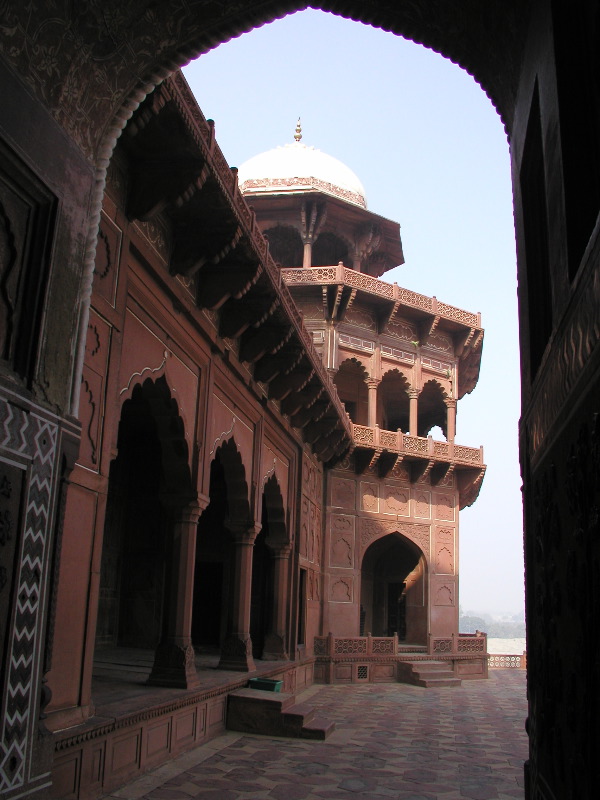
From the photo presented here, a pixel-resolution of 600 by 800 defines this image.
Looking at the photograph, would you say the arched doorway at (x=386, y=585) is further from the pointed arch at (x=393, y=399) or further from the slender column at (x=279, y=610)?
the slender column at (x=279, y=610)

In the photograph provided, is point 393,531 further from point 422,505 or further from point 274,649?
point 274,649

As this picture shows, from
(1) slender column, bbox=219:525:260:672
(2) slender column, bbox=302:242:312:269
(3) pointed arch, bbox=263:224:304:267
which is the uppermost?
(3) pointed arch, bbox=263:224:304:267

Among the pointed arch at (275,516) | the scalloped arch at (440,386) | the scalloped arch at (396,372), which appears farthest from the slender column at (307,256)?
the pointed arch at (275,516)

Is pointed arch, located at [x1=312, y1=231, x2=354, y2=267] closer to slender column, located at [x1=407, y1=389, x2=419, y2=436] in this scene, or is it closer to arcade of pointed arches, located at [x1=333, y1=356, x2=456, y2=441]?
arcade of pointed arches, located at [x1=333, y1=356, x2=456, y2=441]

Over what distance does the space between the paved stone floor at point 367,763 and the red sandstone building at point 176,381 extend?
38 centimetres

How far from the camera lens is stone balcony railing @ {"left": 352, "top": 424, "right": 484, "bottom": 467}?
18641 millimetres

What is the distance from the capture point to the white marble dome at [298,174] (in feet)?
68.2

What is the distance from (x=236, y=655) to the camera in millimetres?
10875

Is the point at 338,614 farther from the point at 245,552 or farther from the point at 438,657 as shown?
the point at 245,552

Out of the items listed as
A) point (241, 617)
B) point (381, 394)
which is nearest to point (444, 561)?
point (381, 394)

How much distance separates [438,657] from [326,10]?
627 inches

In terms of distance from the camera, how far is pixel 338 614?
18.0m

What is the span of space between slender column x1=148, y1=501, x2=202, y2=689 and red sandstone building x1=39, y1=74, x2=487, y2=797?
0.02 meters

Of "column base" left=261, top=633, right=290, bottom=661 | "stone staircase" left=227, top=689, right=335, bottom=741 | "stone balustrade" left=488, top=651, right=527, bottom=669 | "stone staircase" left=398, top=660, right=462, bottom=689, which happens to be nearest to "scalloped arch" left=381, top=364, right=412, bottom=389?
"stone staircase" left=398, top=660, right=462, bottom=689
